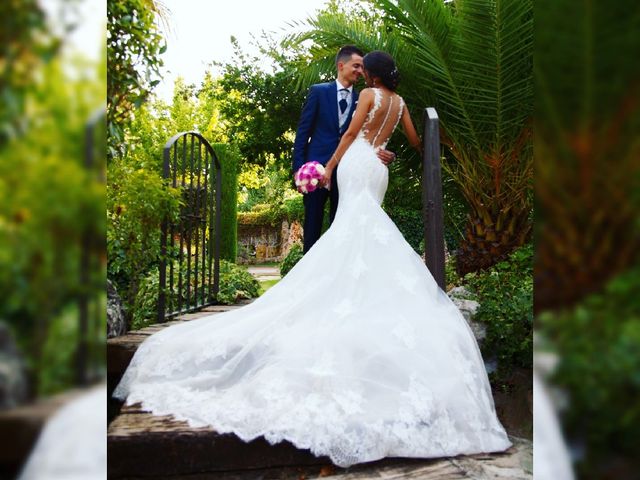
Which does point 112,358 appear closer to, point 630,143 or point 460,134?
point 630,143

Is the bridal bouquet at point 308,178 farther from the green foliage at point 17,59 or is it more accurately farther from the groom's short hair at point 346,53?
the green foliage at point 17,59

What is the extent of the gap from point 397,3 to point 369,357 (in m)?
4.11

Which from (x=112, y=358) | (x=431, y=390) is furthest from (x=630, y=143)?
(x=112, y=358)

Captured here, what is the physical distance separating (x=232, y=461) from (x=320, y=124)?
9.44 feet

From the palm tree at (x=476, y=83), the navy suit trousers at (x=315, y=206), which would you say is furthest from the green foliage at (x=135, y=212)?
the palm tree at (x=476, y=83)

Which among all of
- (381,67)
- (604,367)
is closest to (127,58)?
(381,67)

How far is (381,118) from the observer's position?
3.80 metres

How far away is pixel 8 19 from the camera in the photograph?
46 centimetres

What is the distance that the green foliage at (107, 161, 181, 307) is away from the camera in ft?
14.1

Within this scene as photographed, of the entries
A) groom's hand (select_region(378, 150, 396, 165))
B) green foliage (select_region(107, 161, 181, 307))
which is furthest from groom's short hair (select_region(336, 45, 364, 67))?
green foliage (select_region(107, 161, 181, 307))

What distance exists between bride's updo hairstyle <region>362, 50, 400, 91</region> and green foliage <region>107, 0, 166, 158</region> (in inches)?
61.3

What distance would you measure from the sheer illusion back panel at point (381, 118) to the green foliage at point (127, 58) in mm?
1617

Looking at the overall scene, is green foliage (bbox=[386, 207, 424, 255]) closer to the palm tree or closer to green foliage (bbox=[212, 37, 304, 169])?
green foliage (bbox=[212, 37, 304, 169])

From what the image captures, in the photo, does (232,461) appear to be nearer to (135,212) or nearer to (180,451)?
(180,451)
